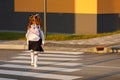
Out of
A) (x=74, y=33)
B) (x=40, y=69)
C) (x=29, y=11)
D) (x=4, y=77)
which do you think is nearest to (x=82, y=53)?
(x=40, y=69)

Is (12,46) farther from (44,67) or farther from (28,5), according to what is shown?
(28,5)

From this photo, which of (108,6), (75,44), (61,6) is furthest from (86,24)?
(75,44)

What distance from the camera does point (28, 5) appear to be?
3091 cm

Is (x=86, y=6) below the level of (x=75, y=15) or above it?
above

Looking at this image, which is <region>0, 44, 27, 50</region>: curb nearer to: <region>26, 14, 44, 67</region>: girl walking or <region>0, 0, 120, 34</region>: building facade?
<region>26, 14, 44, 67</region>: girl walking

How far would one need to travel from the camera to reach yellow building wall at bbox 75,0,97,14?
28.2 meters

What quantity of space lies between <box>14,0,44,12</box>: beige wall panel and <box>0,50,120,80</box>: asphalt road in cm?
1146

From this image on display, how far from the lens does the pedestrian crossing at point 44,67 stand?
41.9ft

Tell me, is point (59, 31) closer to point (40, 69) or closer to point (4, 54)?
point (4, 54)

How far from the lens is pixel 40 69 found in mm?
14156

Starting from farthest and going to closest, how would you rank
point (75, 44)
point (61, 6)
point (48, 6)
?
point (48, 6) → point (61, 6) → point (75, 44)

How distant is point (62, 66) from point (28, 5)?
16.6 meters

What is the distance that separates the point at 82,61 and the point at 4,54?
4036 millimetres

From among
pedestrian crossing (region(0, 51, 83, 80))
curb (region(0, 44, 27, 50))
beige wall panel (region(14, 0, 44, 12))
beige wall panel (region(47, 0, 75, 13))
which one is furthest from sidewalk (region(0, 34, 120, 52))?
beige wall panel (region(14, 0, 44, 12))
